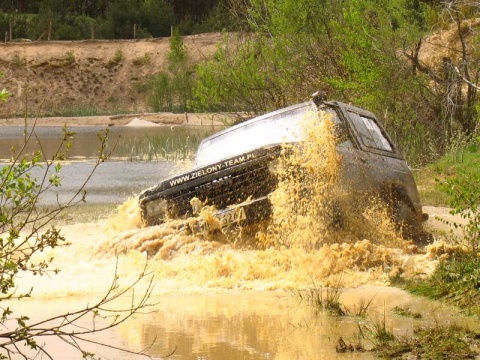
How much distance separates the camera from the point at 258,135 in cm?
1345

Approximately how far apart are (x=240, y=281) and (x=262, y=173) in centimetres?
144

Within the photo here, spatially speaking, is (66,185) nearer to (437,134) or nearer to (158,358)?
(437,134)

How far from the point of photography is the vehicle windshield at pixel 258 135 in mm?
13062

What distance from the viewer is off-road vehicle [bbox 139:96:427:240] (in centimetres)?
1234

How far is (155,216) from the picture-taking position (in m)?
12.9

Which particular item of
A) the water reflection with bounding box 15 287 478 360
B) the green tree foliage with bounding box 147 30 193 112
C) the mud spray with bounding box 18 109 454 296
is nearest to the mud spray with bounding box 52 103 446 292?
the mud spray with bounding box 18 109 454 296

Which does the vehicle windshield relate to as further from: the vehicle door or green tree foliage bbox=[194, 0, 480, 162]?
green tree foliage bbox=[194, 0, 480, 162]

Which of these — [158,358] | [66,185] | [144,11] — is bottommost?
[158,358]

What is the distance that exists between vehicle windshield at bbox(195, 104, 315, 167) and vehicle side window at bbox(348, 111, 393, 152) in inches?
26.5

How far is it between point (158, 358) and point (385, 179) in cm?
576

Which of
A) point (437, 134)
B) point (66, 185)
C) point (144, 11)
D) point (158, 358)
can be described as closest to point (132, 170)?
point (66, 185)

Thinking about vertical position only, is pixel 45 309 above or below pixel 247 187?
below

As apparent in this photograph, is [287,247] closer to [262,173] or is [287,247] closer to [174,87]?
[262,173]

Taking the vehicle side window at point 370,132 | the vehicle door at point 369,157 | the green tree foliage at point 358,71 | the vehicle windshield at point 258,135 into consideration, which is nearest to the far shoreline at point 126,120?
the green tree foliage at point 358,71
